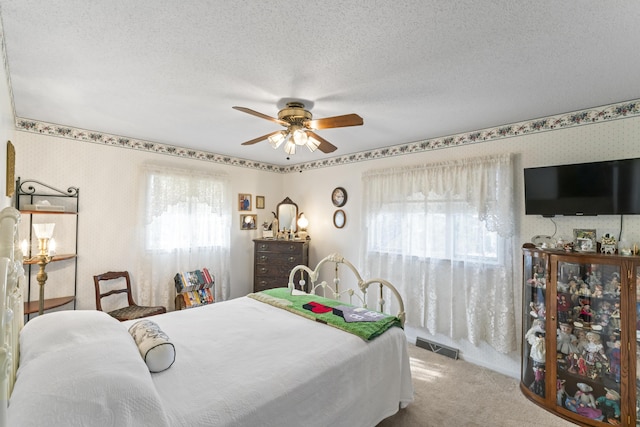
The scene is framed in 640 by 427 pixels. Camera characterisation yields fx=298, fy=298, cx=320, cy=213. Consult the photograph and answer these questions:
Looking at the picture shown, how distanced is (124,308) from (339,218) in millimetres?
3027

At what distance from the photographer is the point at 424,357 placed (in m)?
3.44

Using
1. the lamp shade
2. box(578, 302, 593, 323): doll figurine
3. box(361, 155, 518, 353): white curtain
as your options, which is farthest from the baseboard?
the lamp shade

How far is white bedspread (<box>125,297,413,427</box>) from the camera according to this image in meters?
1.44

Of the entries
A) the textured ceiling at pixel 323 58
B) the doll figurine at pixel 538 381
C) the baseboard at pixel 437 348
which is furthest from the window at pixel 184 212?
the doll figurine at pixel 538 381

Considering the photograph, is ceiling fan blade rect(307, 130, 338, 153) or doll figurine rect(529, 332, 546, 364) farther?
doll figurine rect(529, 332, 546, 364)

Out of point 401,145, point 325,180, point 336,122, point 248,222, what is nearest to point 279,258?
point 248,222

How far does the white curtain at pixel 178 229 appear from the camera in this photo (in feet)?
12.4

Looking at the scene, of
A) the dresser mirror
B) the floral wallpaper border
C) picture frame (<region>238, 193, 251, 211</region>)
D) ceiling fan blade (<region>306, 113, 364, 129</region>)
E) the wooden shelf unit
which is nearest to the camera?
ceiling fan blade (<region>306, 113, 364, 129</region>)

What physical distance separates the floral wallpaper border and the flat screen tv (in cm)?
44

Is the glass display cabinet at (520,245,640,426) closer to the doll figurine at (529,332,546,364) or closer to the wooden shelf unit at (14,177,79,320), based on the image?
the doll figurine at (529,332,546,364)

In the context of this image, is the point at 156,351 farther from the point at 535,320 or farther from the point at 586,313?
the point at 586,313

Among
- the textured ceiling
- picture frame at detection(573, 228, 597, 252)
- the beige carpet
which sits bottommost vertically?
the beige carpet

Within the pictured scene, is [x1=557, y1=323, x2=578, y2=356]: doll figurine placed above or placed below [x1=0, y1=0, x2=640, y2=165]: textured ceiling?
below

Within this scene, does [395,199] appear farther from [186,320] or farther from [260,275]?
[186,320]
